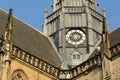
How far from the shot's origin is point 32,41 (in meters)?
28.6

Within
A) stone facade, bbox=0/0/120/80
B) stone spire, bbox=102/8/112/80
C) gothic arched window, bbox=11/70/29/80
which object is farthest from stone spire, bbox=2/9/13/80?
stone spire, bbox=102/8/112/80

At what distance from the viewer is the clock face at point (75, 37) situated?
30.3 metres

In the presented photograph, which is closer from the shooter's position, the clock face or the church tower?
the church tower

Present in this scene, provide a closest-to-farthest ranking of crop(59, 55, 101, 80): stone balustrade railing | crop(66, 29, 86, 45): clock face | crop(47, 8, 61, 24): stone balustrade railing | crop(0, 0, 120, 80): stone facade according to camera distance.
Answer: crop(0, 0, 120, 80): stone facade < crop(59, 55, 101, 80): stone balustrade railing < crop(66, 29, 86, 45): clock face < crop(47, 8, 61, 24): stone balustrade railing

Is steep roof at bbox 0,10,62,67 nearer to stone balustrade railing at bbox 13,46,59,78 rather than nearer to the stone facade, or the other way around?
the stone facade

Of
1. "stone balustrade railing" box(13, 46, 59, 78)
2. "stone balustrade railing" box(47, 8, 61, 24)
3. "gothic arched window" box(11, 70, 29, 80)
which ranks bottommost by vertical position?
"gothic arched window" box(11, 70, 29, 80)

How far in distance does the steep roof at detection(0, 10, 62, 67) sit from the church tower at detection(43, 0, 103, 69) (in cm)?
72

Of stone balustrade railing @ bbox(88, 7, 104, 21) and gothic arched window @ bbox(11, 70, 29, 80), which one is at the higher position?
stone balustrade railing @ bbox(88, 7, 104, 21)

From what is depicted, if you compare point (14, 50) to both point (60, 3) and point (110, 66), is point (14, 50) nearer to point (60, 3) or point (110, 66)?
point (110, 66)

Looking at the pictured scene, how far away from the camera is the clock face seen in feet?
99.4

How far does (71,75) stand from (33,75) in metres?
2.98

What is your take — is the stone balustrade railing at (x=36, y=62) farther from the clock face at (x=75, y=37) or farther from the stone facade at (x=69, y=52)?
the clock face at (x=75, y=37)

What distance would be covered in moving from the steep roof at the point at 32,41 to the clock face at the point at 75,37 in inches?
64.8

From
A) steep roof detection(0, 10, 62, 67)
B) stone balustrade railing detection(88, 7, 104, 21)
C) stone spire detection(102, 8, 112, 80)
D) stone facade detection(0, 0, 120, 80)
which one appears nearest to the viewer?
stone spire detection(102, 8, 112, 80)
